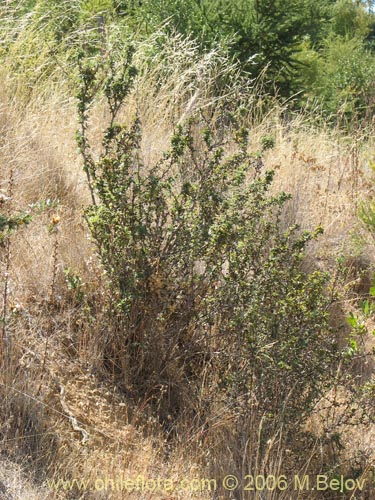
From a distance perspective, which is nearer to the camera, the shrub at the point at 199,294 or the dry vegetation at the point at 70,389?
the dry vegetation at the point at 70,389

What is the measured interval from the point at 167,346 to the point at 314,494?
995 millimetres

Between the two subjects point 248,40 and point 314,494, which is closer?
point 314,494

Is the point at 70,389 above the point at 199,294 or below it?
below

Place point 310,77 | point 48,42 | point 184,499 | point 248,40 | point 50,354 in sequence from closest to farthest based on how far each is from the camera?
point 184,499 → point 50,354 → point 48,42 → point 248,40 → point 310,77

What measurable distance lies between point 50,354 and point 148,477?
0.80m

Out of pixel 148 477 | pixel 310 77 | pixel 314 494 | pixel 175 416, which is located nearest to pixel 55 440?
pixel 148 477

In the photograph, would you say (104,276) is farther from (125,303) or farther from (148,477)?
(148,477)

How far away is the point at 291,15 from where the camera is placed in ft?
36.1

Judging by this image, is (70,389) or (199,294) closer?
(70,389)

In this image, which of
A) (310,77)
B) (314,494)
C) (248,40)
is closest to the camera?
(314,494)

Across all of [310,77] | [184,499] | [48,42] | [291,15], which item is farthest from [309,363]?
[310,77]

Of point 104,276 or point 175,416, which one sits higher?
point 104,276

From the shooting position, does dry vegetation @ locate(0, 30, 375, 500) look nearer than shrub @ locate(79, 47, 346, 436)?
Yes

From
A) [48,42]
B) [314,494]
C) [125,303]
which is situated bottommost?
[314,494]
